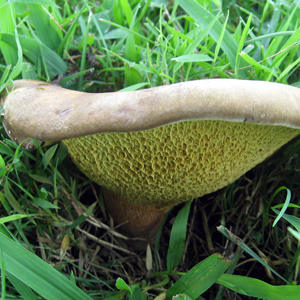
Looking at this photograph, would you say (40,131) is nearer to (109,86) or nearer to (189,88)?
(189,88)

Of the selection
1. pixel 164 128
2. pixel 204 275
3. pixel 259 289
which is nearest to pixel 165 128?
pixel 164 128

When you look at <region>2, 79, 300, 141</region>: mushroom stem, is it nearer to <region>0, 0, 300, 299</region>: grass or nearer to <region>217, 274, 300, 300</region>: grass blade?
<region>0, 0, 300, 299</region>: grass

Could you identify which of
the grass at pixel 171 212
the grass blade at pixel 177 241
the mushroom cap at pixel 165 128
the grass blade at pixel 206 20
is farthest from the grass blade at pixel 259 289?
the grass blade at pixel 206 20

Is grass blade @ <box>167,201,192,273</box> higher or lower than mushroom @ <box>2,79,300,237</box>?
lower

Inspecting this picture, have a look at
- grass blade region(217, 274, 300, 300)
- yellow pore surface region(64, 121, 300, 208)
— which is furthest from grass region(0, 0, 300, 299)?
yellow pore surface region(64, 121, 300, 208)

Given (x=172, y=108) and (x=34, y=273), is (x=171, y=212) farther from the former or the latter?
(x=172, y=108)

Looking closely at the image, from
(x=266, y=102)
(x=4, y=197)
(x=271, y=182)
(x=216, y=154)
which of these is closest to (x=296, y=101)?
(x=266, y=102)

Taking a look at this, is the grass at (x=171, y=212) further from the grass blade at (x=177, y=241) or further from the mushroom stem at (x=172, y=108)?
the mushroom stem at (x=172, y=108)

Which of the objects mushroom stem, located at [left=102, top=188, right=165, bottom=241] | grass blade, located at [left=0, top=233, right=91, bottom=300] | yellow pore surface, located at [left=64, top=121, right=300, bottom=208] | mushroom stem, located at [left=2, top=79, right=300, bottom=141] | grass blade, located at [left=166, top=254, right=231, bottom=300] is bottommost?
mushroom stem, located at [left=102, top=188, right=165, bottom=241]
